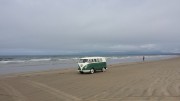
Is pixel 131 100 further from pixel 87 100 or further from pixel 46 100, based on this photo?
pixel 46 100

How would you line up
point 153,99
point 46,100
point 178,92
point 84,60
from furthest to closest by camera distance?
point 84,60 < point 178,92 < point 46,100 < point 153,99

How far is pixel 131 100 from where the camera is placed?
12.2 metres

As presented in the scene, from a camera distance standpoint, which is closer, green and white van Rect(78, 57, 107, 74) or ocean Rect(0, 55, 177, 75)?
green and white van Rect(78, 57, 107, 74)

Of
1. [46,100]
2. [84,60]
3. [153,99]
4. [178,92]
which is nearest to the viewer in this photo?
[153,99]

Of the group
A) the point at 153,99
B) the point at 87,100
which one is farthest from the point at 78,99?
the point at 153,99

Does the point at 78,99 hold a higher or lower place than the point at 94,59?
lower

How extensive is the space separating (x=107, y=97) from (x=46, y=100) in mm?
2972

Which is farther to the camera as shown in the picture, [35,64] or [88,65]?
[35,64]

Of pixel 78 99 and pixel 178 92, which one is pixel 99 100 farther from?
pixel 178 92

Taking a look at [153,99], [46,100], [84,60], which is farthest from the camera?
[84,60]

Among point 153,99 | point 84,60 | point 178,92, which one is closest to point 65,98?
point 153,99

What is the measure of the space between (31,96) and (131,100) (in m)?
5.42

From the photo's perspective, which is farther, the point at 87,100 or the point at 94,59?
the point at 94,59

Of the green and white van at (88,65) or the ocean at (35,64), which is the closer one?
the green and white van at (88,65)
